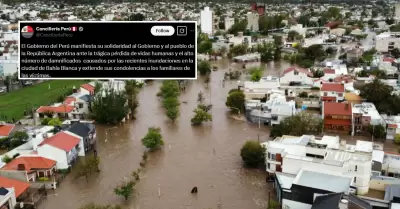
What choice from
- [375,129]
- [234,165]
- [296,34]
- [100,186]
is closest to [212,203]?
[234,165]

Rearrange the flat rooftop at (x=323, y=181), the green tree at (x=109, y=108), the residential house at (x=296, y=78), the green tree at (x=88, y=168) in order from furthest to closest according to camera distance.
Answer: the residential house at (x=296, y=78), the green tree at (x=109, y=108), the green tree at (x=88, y=168), the flat rooftop at (x=323, y=181)

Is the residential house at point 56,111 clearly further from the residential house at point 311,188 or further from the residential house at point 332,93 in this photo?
the residential house at point 332,93

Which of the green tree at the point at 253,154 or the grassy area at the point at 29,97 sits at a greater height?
the grassy area at the point at 29,97

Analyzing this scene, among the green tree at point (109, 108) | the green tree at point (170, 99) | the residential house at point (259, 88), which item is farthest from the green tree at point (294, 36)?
the green tree at point (109, 108)

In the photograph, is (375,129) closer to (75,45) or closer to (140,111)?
(140,111)

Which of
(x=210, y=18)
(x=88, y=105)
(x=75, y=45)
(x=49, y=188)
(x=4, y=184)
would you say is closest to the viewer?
(x=75, y=45)

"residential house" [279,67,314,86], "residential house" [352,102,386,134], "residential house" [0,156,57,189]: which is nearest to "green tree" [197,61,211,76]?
"residential house" [279,67,314,86]

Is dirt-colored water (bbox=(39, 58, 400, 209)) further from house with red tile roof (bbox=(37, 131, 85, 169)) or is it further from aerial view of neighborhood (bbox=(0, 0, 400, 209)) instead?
house with red tile roof (bbox=(37, 131, 85, 169))
